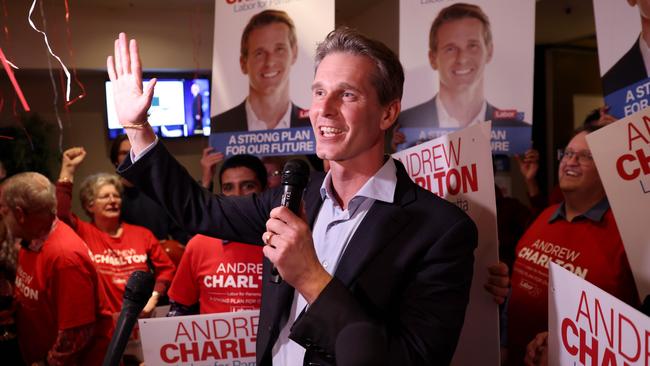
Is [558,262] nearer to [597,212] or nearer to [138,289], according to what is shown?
[597,212]

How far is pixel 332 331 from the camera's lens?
1061 millimetres

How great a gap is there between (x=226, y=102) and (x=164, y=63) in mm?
3724

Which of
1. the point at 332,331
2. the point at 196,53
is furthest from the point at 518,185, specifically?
the point at 332,331

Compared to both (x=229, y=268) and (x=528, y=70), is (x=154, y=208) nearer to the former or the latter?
(x=229, y=268)

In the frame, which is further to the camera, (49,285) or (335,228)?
(49,285)

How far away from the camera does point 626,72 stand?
7.40ft

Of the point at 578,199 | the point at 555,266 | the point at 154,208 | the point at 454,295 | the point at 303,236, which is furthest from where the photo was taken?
the point at 154,208

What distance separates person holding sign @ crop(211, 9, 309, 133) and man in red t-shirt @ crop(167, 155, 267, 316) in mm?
850

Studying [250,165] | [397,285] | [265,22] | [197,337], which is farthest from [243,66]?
[397,285]

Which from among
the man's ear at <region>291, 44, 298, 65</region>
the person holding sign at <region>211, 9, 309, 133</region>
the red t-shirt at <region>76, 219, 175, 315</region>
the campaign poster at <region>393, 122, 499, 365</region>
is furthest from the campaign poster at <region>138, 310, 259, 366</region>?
the man's ear at <region>291, 44, 298, 65</region>

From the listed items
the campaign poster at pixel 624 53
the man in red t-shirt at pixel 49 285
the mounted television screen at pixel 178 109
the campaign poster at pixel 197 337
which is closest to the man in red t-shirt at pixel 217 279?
the campaign poster at pixel 197 337

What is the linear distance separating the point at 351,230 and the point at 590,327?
0.56 metres

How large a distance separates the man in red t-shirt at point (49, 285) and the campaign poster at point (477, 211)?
1.54 metres

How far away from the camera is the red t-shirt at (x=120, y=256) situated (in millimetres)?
3021
